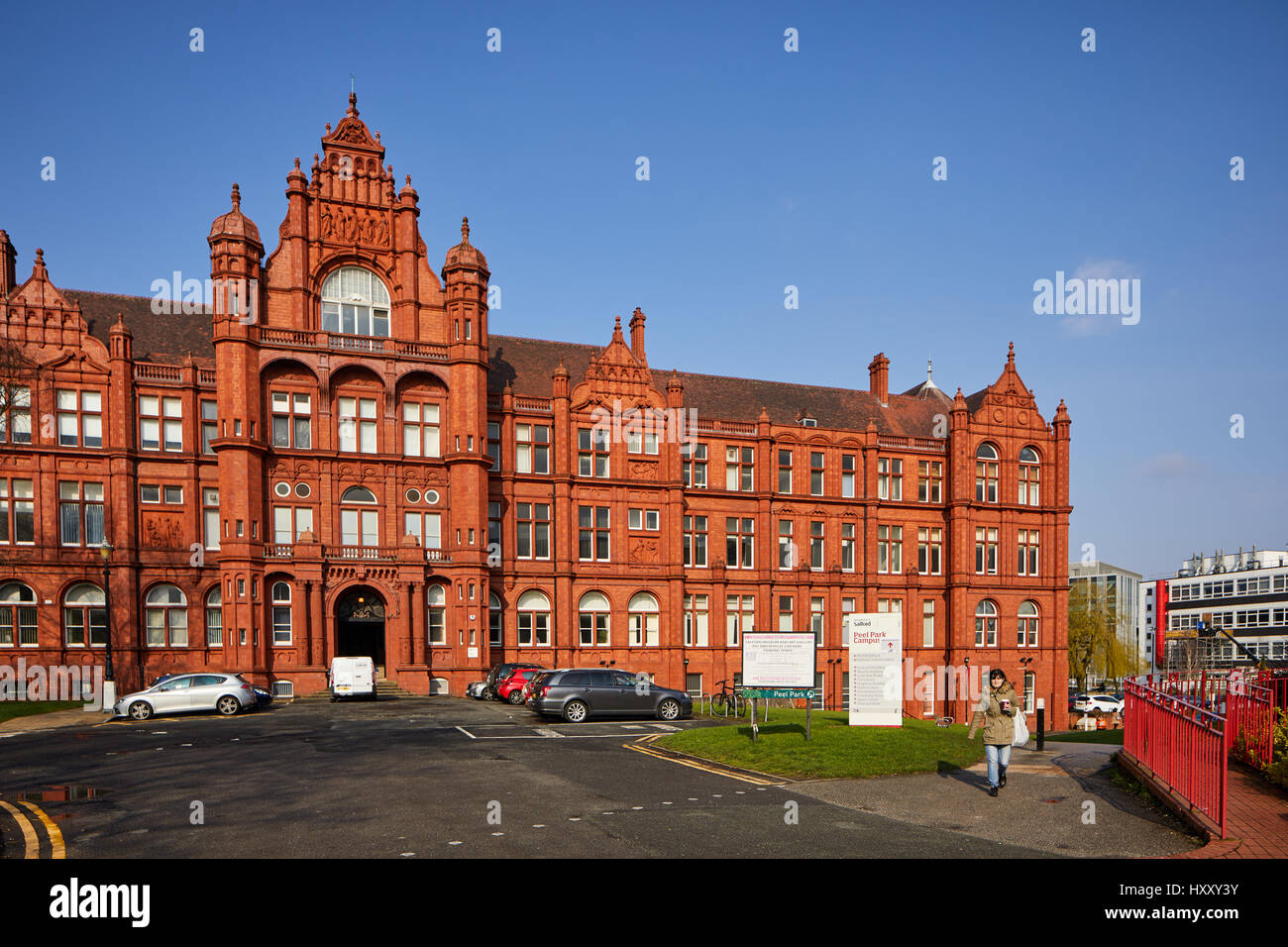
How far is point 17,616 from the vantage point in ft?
125

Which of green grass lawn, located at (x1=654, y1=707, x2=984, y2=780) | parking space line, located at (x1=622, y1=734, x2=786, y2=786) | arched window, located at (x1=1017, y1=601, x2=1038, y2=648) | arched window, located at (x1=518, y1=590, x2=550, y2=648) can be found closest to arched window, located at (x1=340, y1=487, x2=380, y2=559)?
arched window, located at (x1=518, y1=590, x2=550, y2=648)

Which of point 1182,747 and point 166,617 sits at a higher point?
point 1182,747

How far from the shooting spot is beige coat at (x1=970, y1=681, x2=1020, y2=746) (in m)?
14.1

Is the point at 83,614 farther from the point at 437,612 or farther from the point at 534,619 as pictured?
the point at 534,619

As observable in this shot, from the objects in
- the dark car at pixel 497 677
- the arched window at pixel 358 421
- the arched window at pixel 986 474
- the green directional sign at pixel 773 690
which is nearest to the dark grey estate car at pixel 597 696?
the green directional sign at pixel 773 690

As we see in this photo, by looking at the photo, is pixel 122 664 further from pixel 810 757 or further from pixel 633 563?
pixel 810 757

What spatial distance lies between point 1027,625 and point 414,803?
48309 mm

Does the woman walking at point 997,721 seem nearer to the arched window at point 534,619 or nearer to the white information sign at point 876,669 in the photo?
the white information sign at point 876,669

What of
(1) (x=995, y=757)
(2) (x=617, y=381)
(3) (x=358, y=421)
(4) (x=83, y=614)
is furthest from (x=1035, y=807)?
(4) (x=83, y=614)

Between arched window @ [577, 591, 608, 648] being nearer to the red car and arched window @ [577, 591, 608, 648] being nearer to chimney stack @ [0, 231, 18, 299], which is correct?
the red car

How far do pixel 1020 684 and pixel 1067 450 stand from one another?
14.3 metres

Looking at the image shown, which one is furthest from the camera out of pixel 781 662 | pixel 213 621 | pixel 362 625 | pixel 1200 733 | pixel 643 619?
pixel 643 619

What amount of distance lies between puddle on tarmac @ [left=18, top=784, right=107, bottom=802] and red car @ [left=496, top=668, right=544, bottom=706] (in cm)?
1877

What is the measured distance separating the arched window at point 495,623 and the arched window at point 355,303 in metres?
13.8
